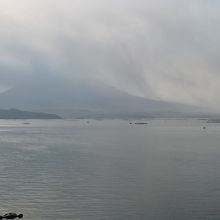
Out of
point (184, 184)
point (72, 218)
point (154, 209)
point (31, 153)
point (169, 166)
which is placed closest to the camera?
point (72, 218)

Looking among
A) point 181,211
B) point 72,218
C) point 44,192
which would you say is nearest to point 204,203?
point 181,211

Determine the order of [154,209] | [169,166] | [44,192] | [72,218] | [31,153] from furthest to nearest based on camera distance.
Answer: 1. [31,153]
2. [169,166]
3. [44,192]
4. [154,209]
5. [72,218]

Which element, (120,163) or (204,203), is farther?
(120,163)

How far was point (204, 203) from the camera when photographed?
127ft

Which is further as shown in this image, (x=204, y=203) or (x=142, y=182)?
(x=142, y=182)

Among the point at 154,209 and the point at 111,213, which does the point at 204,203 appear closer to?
the point at 154,209

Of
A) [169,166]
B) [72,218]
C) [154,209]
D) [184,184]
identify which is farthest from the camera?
[169,166]

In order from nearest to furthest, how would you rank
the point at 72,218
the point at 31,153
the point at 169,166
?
1. the point at 72,218
2. the point at 169,166
3. the point at 31,153

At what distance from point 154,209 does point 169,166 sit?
28383 mm

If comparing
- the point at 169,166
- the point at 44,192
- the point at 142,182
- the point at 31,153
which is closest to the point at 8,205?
the point at 44,192

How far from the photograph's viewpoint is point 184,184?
160 ft

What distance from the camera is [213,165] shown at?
65500 millimetres

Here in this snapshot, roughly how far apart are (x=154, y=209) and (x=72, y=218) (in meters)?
7.44

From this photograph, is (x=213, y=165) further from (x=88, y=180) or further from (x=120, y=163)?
(x=88, y=180)
